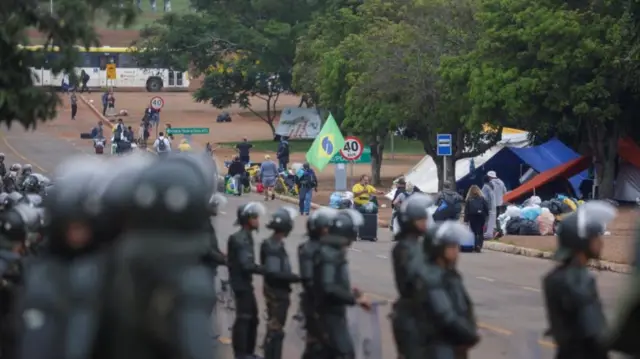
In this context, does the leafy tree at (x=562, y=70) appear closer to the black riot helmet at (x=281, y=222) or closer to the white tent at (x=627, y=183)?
the white tent at (x=627, y=183)

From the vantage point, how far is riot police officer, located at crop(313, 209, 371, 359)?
1082 cm

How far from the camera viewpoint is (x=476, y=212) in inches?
1045

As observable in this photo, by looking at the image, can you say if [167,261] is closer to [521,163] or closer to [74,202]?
[74,202]

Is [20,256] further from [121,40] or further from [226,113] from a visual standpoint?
[121,40]

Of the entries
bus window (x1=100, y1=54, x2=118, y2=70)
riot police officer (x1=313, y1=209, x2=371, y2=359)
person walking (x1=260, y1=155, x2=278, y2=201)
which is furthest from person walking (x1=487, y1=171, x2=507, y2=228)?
bus window (x1=100, y1=54, x2=118, y2=70)

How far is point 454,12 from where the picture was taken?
39.6 metres

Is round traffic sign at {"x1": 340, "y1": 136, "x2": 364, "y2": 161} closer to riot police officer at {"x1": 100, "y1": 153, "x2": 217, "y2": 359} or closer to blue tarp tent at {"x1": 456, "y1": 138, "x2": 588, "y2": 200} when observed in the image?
blue tarp tent at {"x1": 456, "y1": 138, "x2": 588, "y2": 200}

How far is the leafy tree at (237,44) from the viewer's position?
5947 cm

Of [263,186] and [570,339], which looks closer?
[570,339]

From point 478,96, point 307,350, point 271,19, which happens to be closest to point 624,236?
point 478,96

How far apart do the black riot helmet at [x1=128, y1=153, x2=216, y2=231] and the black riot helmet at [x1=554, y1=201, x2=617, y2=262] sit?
4186mm

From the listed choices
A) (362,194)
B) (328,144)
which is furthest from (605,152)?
(362,194)

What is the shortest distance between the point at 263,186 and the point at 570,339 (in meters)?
32.2

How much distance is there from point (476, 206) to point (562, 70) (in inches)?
357
